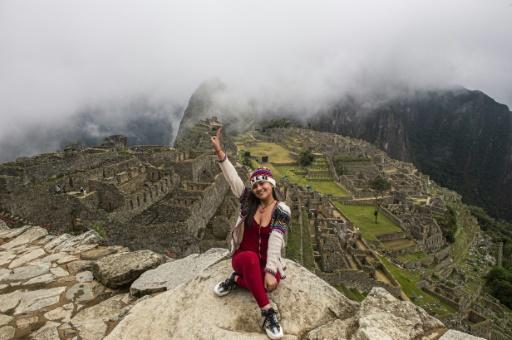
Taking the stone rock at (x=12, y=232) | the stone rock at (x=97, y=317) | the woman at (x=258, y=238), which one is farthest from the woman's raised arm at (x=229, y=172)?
the stone rock at (x=12, y=232)

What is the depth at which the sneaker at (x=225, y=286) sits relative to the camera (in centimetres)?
349

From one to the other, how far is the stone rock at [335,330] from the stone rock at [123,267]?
2.60 meters

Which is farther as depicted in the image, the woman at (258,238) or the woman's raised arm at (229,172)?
the woman's raised arm at (229,172)

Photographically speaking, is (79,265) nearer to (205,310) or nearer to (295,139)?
(205,310)

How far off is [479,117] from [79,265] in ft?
729

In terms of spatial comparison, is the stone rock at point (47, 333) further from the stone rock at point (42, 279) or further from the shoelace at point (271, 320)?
the shoelace at point (271, 320)

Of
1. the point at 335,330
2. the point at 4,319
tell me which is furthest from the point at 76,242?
the point at 335,330

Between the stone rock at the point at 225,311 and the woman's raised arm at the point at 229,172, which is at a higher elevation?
the woman's raised arm at the point at 229,172

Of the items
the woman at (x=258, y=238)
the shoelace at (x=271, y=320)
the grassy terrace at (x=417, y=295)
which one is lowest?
the grassy terrace at (x=417, y=295)

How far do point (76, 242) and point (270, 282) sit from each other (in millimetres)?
4189

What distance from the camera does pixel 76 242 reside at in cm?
611

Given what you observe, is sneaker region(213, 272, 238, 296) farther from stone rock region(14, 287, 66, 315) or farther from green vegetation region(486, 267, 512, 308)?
green vegetation region(486, 267, 512, 308)

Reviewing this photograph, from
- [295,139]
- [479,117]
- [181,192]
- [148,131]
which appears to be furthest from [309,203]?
[479,117]

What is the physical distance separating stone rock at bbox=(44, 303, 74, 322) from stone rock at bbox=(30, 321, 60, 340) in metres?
0.11
